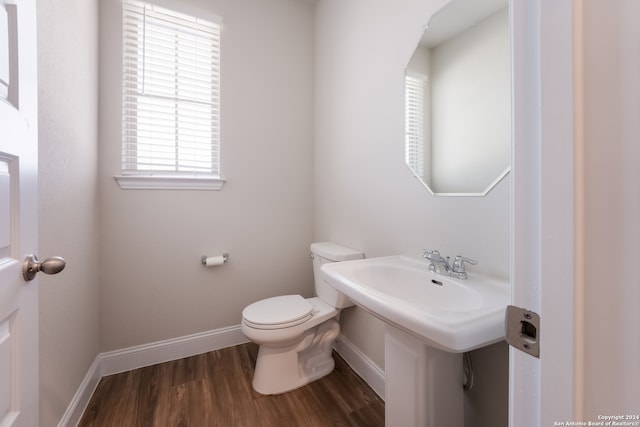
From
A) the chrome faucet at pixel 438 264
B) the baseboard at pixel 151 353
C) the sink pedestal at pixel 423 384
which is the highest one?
the chrome faucet at pixel 438 264

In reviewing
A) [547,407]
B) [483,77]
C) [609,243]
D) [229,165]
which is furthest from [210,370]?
[483,77]

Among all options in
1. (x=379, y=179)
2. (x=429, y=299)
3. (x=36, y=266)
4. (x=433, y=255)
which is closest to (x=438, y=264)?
(x=433, y=255)

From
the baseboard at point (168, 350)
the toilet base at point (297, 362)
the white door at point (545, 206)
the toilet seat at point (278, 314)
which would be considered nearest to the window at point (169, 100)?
the toilet seat at point (278, 314)

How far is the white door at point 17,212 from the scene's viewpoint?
52 cm

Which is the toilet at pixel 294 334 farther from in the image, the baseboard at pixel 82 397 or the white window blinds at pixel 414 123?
the baseboard at pixel 82 397

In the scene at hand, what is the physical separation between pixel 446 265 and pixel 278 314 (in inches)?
37.2

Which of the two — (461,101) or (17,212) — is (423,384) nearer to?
(461,101)

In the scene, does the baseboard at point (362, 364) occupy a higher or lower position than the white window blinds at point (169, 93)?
lower

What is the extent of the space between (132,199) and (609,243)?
209 cm

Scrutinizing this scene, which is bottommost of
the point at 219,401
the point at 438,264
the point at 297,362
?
the point at 219,401

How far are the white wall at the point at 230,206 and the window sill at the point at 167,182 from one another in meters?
0.04

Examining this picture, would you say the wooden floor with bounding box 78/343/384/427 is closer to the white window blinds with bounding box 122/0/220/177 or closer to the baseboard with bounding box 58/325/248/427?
the baseboard with bounding box 58/325/248/427

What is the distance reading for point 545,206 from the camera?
0.33 m

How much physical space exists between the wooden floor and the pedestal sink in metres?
0.45
